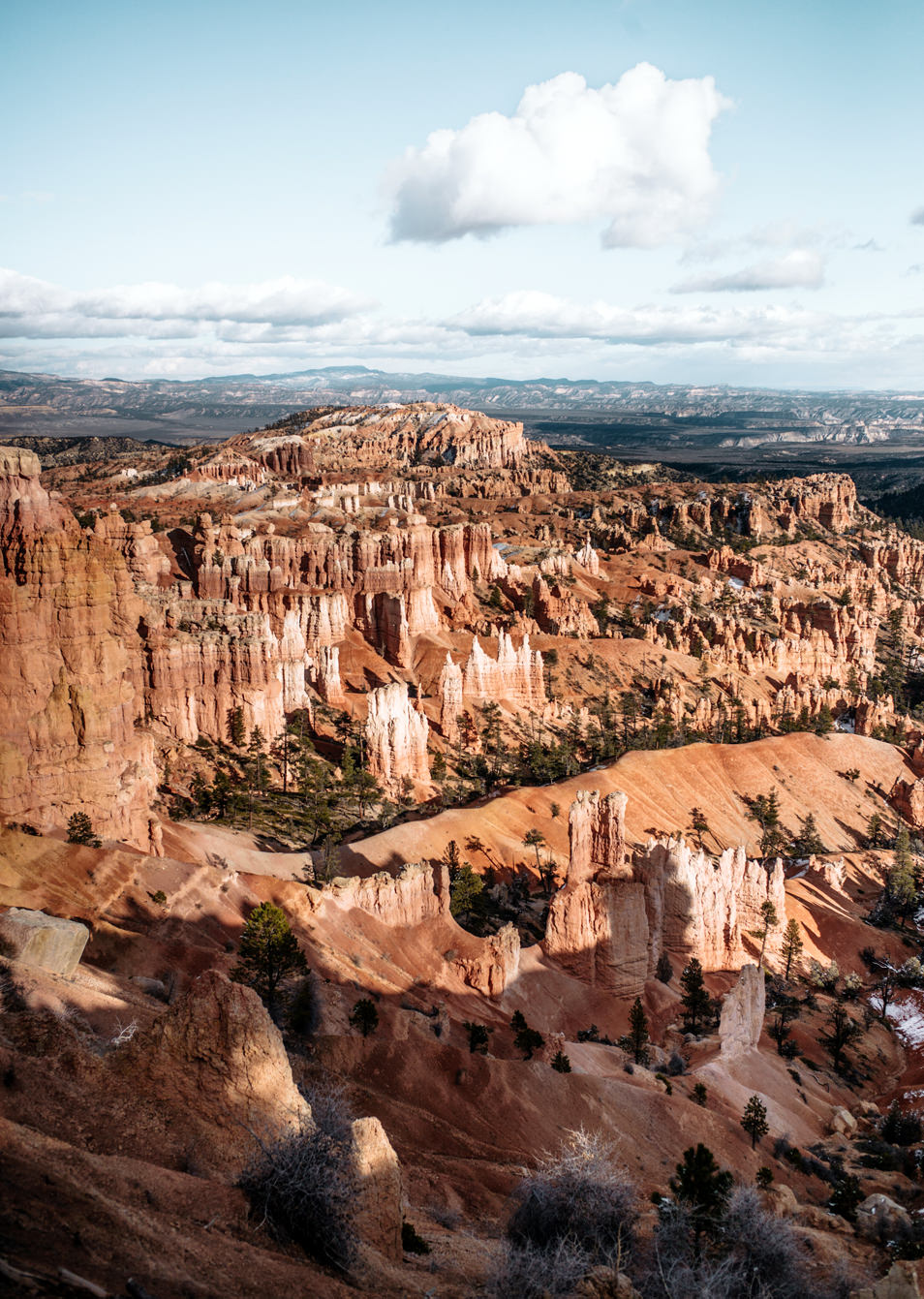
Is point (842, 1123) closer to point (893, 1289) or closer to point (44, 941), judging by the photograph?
point (893, 1289)

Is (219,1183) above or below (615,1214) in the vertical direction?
above

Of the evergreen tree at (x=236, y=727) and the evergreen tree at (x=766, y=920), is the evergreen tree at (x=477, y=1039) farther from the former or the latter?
the evergreen tree at (x=236, y=727)

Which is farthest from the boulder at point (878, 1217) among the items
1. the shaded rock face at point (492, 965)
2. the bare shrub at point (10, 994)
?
the bare shrub at point (10, 994)

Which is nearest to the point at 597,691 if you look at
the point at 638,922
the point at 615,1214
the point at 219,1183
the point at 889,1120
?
the point at 638,922

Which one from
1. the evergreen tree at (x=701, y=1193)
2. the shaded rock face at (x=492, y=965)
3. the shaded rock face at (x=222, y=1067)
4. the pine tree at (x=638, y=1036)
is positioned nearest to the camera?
the shaded rock face at (x=222, y=1067)

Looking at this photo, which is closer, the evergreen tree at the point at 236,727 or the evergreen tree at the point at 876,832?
the evergreen tree at the point at 236,727

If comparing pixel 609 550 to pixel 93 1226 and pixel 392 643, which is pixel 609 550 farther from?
pixel 93 1226
